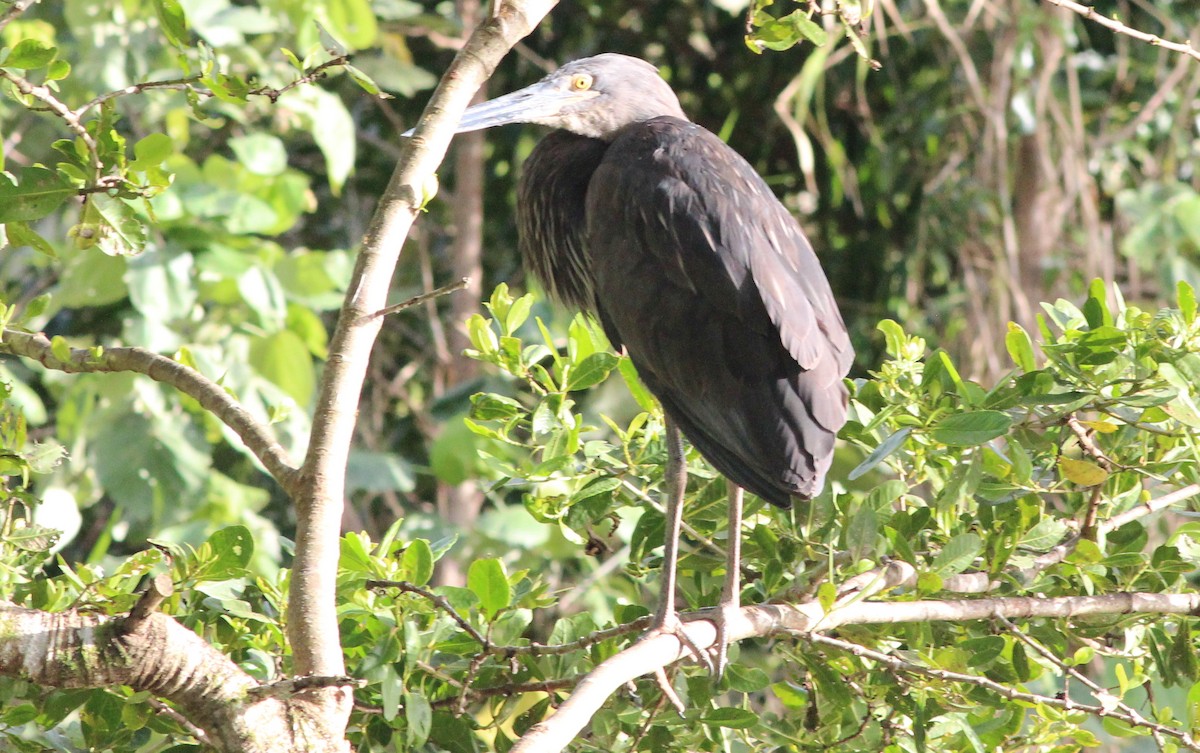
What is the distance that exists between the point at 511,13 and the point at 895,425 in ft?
2.13

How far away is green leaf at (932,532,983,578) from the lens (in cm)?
140

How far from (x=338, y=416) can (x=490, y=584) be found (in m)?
0.31

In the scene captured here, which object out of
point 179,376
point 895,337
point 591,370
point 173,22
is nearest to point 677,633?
point 591,370

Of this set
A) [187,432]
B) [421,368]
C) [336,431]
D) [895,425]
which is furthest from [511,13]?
[421,368]

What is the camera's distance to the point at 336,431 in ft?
3.83

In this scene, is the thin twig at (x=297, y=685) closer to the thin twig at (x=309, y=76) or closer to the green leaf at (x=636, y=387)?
the thin twig at (x=309, y=76)

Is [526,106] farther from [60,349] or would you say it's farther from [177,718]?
[177,718]

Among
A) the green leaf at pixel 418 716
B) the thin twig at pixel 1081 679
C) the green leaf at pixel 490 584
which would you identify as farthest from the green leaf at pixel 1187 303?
the green leaf at pixel 418 716

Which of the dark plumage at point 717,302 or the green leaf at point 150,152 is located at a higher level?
the green leaf at point 150,152

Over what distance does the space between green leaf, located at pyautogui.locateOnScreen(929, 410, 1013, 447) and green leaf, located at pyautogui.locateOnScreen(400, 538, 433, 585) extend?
0.57m

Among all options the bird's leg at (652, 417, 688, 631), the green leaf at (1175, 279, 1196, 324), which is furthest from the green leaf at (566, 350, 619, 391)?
the green leaf at (1175, 279, 1196, 324)

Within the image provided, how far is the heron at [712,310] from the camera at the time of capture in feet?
5.50

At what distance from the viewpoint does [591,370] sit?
1.55m

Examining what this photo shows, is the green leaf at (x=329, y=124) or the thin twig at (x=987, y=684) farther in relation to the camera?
the green leaf at (x=329, y=124)
